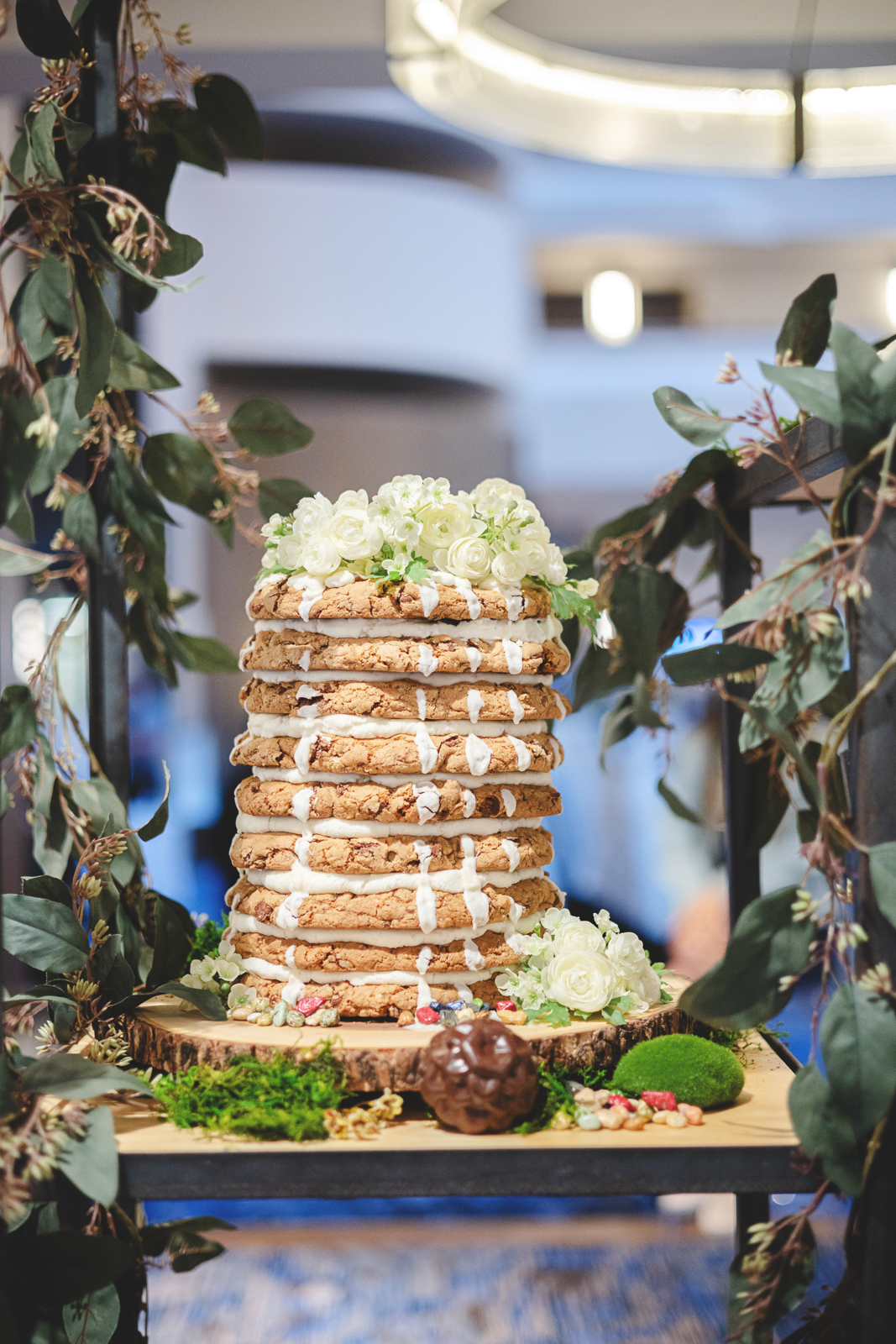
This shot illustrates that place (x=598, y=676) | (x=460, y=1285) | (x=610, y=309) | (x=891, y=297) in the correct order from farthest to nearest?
(x=610, y=309) → (x=891, y=297) → (x=460, y=1285) → (x=598, y=676)

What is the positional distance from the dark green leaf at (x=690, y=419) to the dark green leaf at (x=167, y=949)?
705 mm

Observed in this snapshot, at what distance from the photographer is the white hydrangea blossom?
46.6 inches

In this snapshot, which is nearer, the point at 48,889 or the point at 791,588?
the point at 791,588

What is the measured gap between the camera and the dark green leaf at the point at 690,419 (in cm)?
111

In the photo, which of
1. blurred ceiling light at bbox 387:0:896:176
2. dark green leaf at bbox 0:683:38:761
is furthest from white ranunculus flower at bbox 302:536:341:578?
blurred ceiling light at bbox 387:0:896:176

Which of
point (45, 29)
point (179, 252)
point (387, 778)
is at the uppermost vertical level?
point (45, 29)

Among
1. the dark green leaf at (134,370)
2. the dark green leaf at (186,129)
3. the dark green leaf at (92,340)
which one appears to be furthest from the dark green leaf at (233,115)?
the dark green leaf at (92,340)

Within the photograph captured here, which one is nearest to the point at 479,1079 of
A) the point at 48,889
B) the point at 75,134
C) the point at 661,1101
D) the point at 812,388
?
the point at 661,1101

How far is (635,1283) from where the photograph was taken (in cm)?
273

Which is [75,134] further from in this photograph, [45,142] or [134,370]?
[134,370]

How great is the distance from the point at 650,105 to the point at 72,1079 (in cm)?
175

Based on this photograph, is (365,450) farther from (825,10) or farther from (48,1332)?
(48,1332)

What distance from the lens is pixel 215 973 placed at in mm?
1229

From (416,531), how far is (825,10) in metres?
→ 1.92
